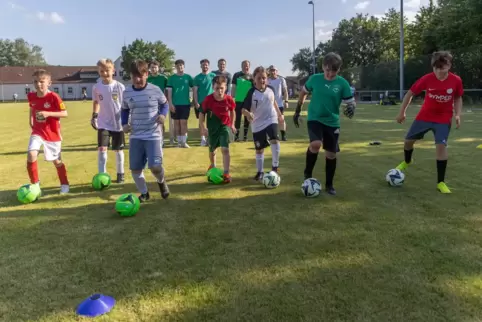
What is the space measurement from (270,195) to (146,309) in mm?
3479

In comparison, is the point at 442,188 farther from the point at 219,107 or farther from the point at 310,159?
the point at 219,107

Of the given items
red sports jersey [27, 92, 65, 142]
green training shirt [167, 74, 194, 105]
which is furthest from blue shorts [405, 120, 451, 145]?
green training shirt [167, 74, 194, 105]

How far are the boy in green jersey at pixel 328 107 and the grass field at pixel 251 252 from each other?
2.45 ft

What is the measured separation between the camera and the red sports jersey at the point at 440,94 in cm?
632

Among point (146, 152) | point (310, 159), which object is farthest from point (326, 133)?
point (146, 152)

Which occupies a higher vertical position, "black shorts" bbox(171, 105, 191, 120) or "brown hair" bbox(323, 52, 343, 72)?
"brown hair" bbox(323, 52, 343, 72)

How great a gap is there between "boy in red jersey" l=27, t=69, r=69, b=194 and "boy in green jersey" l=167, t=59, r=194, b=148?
499 centimetres

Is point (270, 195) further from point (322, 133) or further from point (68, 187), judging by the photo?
point (68, 187)

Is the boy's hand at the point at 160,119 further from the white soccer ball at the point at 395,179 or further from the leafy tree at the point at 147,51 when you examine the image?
the leafy tree at the point at 147,51

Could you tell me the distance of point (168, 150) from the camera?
11188 mm

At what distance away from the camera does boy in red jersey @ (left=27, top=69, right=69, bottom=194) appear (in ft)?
20.3

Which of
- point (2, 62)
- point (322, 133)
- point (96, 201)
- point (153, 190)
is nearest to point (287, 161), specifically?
point (322, 133)

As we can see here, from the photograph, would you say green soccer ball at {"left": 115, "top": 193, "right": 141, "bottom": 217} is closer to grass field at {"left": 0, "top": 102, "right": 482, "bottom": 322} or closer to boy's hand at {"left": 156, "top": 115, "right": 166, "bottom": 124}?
grass field at {"left": 0, "top": 102, "right": 482, "bottom": 322}

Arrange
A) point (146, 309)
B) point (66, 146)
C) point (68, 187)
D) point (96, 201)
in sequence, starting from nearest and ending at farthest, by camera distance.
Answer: point (146, 309), point (96, 201), point (68, 187), point (66, 146)
